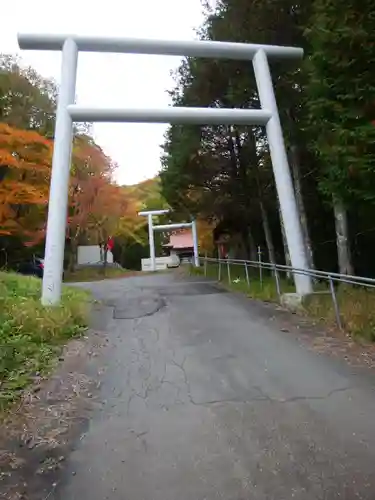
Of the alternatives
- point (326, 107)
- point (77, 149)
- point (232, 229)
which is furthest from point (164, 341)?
point (77, 149)

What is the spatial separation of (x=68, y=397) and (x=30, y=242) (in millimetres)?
18542

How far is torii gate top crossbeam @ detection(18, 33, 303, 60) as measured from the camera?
10.2m

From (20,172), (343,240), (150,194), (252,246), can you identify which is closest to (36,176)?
(20,172)

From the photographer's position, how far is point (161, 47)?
34.0 ft

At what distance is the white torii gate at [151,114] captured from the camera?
9.62 meters

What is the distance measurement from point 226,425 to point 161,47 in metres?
8.84

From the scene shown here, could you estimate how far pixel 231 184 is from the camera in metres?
15.9

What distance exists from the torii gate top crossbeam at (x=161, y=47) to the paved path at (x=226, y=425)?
258 inches

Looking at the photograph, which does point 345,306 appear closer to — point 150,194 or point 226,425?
point 226,425

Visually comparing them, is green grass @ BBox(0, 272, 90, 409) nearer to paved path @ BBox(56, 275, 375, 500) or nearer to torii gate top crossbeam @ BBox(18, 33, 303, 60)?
paved path @ BBox(56, 275, 375, 500)

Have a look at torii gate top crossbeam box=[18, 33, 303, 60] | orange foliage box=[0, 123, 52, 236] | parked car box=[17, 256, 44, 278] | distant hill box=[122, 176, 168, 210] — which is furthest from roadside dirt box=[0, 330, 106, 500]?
Answer: distant hill box=[122, 176, 168, 210]

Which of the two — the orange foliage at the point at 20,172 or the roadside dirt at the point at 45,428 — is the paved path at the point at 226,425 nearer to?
the roadside dirt at the point at 45,428

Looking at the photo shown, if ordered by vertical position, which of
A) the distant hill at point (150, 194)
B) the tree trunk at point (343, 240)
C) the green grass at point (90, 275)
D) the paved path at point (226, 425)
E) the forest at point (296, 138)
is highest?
the distant hill at point (150, 194)

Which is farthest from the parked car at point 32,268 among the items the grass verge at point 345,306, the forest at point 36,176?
the grass verge at point 345,306
